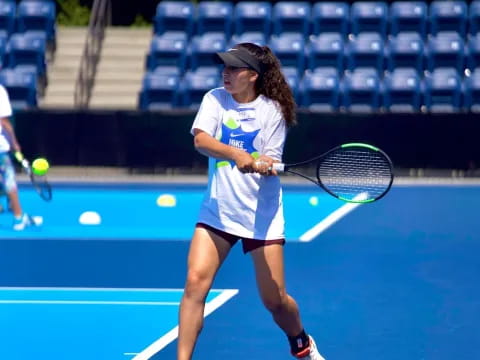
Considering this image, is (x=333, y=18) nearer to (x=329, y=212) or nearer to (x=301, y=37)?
(x=301, y=37)

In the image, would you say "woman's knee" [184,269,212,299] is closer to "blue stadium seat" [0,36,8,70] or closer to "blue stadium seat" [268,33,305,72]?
"blue stadium seat" [268,33,305,72]

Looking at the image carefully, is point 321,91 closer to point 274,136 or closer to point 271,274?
point 274,136

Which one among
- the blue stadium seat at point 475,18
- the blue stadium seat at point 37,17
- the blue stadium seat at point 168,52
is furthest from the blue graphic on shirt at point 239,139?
the blue stadium seat at point 37,17

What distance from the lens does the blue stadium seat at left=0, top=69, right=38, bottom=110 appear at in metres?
21.8

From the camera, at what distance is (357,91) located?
855 inches

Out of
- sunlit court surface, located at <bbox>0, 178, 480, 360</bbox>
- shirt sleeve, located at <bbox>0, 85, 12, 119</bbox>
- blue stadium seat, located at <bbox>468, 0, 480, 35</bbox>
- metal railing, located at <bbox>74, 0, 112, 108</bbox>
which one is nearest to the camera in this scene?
sunlit court surface, located at <bbox>0, 178, 480, 360</bbox>

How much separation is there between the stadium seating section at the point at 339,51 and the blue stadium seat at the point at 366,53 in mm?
19

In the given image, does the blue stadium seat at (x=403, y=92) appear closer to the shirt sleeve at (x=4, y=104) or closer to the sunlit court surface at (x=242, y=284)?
the sunlit court surface at (x=242, y=284)

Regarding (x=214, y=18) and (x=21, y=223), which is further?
(x=214, y=18)

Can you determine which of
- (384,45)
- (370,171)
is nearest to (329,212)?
(384,45)

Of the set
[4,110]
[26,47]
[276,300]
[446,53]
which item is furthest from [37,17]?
[276,300]

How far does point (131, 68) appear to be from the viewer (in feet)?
77.9

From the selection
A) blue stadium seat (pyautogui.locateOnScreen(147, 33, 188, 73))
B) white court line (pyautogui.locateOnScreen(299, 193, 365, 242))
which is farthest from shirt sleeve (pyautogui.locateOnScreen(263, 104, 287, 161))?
blue stadium seat (pyautogui.locateOnScreen(147, 33, 188, 73))

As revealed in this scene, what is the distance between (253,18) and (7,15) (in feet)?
16.1
